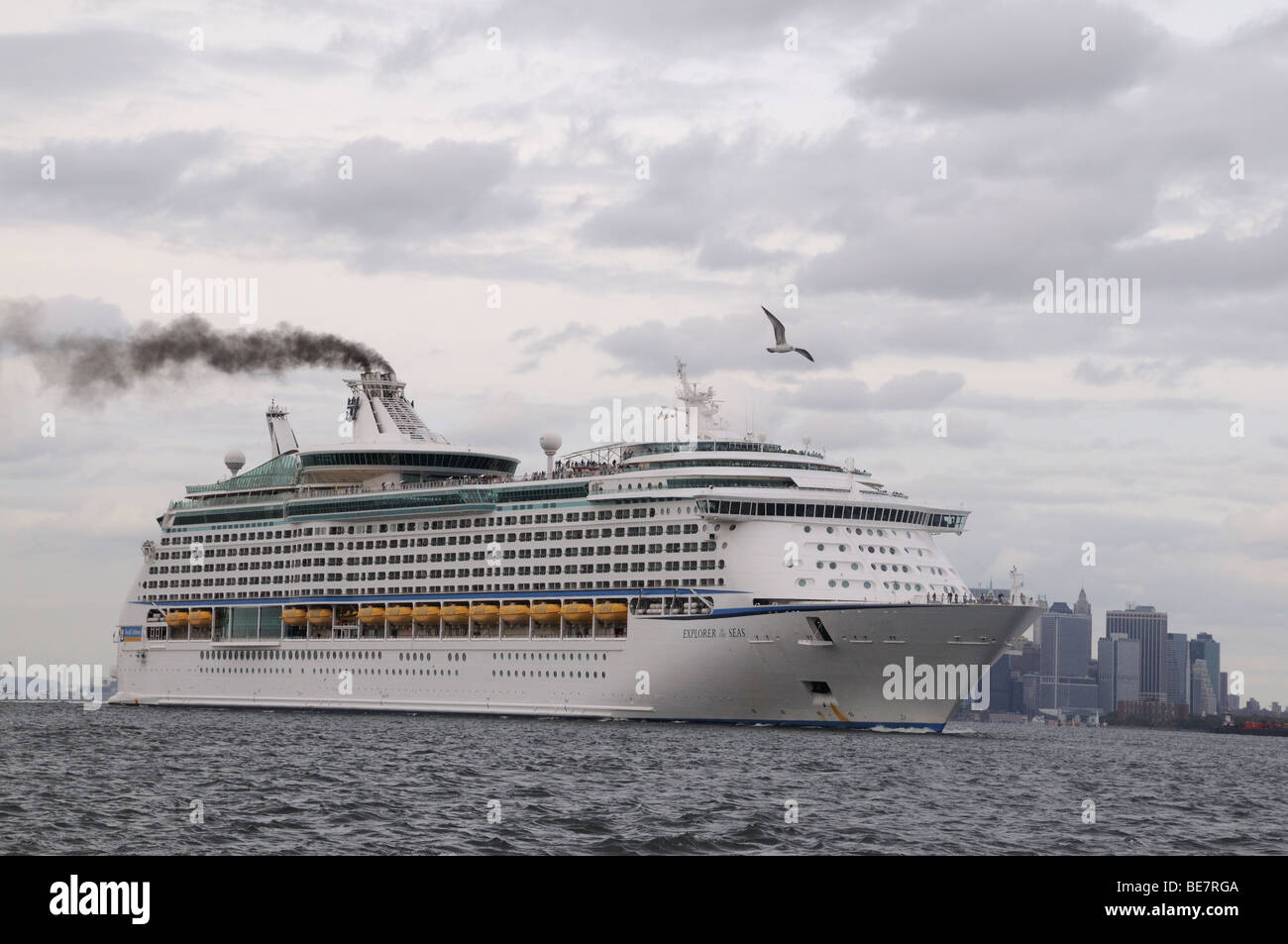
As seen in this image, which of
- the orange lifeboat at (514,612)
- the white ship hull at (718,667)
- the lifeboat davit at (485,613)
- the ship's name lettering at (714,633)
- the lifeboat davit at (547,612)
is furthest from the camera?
the lifeboat davit at (485,613)

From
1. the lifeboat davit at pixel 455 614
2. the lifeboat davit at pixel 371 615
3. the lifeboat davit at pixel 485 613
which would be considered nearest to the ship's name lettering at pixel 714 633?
the lifeboat davit at pixel 485 613

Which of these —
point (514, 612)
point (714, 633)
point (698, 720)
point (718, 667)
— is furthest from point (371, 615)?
point (718, 667)

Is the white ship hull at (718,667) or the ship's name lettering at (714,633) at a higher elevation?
the ship's name lettering at (714,633)

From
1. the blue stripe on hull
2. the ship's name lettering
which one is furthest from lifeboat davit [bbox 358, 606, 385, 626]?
the ship's name lettering

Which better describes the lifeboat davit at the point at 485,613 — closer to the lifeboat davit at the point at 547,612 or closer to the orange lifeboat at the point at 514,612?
the orange lifeboat at the point at 514,612

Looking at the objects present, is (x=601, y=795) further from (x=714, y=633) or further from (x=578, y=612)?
(x=578, y=612)

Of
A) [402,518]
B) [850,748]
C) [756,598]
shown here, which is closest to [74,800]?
[850,748]

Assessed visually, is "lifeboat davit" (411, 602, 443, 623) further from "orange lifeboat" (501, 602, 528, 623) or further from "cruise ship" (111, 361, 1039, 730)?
"orange lifeboat" (501, 602, 528, 623)
